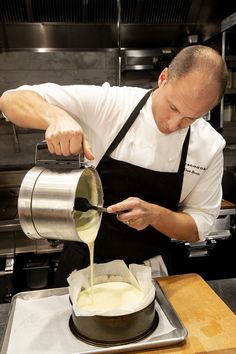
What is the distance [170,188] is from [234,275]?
6.65 ft

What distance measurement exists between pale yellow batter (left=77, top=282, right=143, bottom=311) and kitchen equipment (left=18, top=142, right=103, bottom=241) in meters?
0.24

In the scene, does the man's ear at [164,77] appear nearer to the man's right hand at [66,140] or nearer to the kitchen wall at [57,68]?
the man's right hand at [66,140]

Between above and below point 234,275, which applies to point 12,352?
above

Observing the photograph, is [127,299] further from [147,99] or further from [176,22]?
[176,22]

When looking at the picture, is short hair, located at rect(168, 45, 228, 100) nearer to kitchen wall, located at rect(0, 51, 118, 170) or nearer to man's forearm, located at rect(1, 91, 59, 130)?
man's forearm, located at rect(1, 91, 59, 130)

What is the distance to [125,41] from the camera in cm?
334

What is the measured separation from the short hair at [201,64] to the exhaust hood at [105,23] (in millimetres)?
2063

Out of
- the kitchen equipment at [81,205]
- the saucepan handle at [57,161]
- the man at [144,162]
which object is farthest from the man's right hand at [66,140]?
the man at [144,162]

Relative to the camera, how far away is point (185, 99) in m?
1.22

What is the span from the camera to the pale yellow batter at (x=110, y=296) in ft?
3.53

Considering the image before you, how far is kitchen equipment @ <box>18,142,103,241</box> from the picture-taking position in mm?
921

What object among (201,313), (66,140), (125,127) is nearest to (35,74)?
(125,127)

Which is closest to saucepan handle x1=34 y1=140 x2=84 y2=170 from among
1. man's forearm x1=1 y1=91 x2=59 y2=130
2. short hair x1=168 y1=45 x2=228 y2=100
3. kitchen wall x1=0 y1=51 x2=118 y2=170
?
man's forearm x1=1 y1=91 x2=59 y2=130

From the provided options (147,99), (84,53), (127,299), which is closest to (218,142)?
(147,99)
